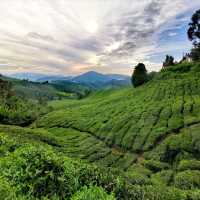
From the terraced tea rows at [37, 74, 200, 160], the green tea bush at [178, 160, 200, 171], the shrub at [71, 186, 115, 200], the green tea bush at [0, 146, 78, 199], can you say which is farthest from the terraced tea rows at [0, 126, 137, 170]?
the shrub at [71, 186, 115, 200]

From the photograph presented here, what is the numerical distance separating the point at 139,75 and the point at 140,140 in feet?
204

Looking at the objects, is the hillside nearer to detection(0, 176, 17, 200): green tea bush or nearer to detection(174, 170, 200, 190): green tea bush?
detection(174, 170, 200, 190): green tea bush

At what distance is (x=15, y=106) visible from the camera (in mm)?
118250

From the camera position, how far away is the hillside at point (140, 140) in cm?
3483

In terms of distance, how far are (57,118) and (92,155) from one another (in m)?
41.6

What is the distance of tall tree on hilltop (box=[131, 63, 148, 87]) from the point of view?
117 m

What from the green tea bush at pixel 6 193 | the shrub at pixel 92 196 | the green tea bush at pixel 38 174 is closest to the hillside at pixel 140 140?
the green tea bush at pixel 38 174

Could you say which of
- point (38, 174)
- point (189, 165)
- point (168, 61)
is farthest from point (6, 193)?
point (168, 61)

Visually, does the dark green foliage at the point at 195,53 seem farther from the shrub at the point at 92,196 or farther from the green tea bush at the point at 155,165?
the shrub at the point at 92,196

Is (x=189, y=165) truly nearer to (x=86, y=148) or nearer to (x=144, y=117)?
(x=86, y=148)

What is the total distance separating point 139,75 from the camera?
118 m

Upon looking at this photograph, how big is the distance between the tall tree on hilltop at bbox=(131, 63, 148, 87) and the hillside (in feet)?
67.5

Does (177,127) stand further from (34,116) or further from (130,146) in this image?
(34,116)

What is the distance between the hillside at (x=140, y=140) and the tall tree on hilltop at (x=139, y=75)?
Result: 20582 mm
